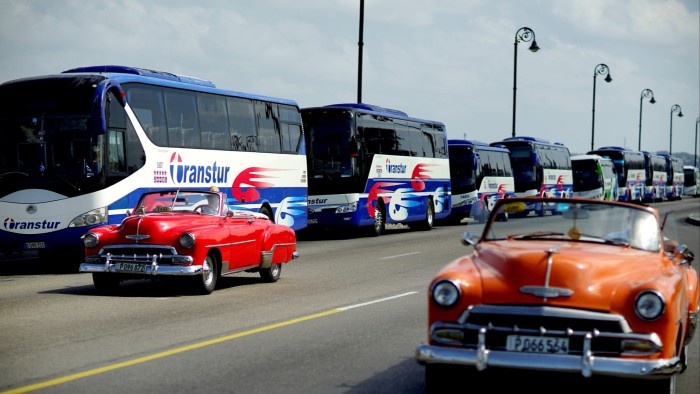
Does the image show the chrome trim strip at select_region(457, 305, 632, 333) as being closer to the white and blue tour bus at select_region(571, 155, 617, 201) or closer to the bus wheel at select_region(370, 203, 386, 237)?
the bus wheel at select_region(370, 203, 386, 237)

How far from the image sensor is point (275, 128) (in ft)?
90.6

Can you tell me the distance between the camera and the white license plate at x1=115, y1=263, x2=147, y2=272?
14.5 m

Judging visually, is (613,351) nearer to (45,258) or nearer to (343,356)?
(343,356)

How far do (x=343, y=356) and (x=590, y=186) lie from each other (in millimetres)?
55859

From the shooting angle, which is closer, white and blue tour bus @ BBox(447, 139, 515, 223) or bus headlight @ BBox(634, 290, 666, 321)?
bus headlight @ BBox(634, 290, 666, 321)

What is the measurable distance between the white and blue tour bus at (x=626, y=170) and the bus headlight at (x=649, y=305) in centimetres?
6638

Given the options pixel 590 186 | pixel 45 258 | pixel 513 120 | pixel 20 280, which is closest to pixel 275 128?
pixel 45 258

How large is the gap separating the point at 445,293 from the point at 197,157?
1660 centimetres

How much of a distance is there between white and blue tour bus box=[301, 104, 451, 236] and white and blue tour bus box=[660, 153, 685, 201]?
6048 centimetres

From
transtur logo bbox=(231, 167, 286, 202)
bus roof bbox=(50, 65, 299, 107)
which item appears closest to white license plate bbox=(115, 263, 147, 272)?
bus roof bbox=(50, 65, 299, 107)

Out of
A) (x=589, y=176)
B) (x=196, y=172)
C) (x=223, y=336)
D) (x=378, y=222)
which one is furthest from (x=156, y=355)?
(x=589, y=176)

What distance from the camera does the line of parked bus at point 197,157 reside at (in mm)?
19562

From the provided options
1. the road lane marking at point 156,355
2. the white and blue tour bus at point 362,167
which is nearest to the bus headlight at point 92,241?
the road lane marking at point 156,355

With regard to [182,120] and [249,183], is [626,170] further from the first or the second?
[182,120]
